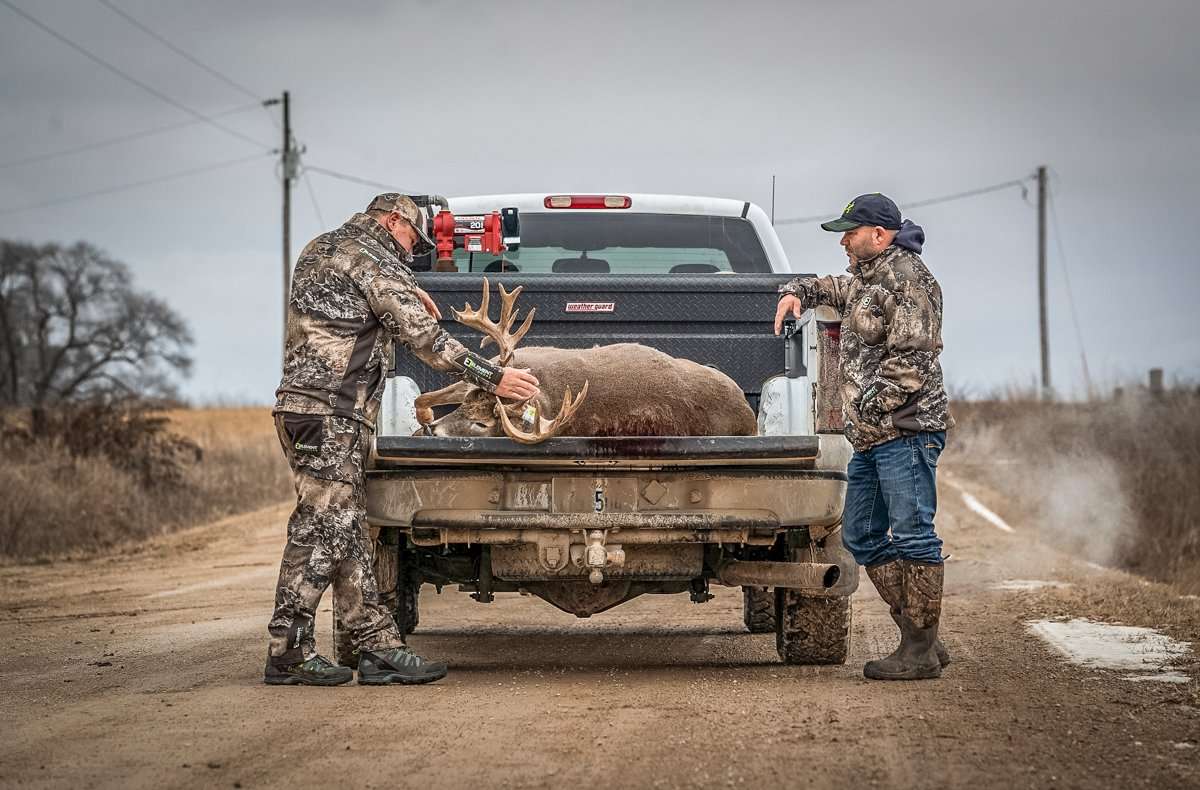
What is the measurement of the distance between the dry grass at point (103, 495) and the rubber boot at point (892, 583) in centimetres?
1119

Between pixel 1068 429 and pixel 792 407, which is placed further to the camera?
pixel 1068 429

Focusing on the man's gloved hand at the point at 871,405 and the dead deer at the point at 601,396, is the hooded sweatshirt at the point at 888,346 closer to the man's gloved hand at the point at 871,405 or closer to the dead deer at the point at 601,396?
the man's gloved hand at the point at 871,405

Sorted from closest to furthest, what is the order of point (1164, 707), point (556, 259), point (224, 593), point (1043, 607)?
1. point (1164, 707)
2. point (556, 259)
3. point (1043, 607)
4. point (224, 593)

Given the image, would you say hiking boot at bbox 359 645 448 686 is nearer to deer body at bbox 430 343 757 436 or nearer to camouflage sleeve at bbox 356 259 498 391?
deer body at bbox 430 343 757 436

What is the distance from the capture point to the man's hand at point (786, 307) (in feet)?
24.6

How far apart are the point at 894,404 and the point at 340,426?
248cm

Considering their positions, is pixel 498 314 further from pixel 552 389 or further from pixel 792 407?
pixel 792 407

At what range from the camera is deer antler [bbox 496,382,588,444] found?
690 centimetres

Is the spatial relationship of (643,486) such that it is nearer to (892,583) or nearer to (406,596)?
(892,583)

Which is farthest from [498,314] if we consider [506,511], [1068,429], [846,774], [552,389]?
[1068,429]

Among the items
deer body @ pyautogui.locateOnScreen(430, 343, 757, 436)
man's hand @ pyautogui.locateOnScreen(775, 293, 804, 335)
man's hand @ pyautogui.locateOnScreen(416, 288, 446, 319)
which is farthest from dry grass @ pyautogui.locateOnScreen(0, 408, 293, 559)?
man's hand @ pyautogui.locateOnScreen(775, 293, 804, 335)

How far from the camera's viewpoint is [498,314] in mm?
7949

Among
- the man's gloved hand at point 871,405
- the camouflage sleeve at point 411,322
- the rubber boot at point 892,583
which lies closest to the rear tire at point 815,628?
the rubber boot at point 892,583

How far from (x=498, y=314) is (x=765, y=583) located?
1.83m
